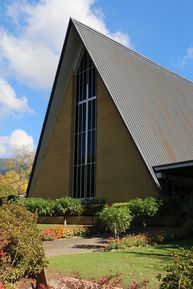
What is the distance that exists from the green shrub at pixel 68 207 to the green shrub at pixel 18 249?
16322 mm

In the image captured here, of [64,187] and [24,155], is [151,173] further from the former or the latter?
[24,155]

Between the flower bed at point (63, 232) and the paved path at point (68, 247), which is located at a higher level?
the flower bed at point (63, 232)

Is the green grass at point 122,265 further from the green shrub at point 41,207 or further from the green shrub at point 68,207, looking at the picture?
the green shrub at point 41,207

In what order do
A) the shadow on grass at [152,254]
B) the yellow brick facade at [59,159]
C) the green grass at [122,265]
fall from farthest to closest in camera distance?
the yellow brick facade at [59,159]
the shadow on grass at [152,254]
the green grass at [122,265]

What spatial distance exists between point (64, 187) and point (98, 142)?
15.8 ft

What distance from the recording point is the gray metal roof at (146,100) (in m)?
24.5

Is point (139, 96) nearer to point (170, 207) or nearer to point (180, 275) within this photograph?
point (170, 207)

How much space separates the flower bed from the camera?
734 inches

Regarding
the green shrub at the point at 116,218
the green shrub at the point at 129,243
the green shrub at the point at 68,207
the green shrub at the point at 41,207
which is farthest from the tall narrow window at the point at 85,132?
the green shrub at the point at 129,243

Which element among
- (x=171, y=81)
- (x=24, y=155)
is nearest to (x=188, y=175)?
(x=171, y=81)

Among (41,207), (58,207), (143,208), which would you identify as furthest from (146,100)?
(143,208)

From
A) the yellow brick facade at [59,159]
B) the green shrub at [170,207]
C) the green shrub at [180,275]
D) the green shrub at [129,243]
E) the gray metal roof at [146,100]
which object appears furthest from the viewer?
the yellow brick facade at [59,159]

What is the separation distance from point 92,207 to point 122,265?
46.1ft

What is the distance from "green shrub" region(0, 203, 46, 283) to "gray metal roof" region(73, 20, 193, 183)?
50.9 ft
